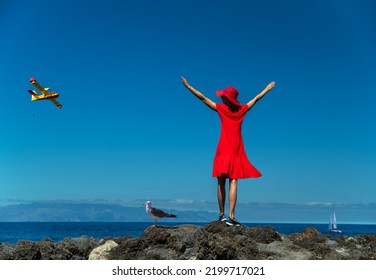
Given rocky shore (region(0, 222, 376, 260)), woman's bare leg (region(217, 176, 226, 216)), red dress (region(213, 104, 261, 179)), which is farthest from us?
woman's bare leg (region(217, 176, 226, 216))

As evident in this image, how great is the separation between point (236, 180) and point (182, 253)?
6.00 ft

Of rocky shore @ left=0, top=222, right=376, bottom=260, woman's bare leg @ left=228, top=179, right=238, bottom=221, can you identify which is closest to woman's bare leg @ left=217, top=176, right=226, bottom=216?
woman's bare leg @ left=228, top=179, right=238, bottom=221

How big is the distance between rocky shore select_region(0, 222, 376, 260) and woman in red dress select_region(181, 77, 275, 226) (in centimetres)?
64

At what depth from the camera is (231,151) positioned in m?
11.8

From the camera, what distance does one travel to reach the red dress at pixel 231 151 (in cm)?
1177

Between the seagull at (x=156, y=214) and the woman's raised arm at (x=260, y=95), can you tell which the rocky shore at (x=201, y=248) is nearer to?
the seagull at (x=156, y=214)

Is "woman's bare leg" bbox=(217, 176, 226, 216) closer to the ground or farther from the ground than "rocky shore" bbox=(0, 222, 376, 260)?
farther from the ground

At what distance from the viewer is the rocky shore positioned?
33.8 ft

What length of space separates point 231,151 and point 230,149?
44 millimetres

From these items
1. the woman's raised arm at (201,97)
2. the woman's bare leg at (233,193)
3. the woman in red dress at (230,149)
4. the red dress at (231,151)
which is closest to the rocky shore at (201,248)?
the woman's bare leg at (233,193)

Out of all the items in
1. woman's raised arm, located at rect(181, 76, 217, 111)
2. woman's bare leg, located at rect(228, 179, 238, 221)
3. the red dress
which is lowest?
woman's bare leg, located at rect(228, 179, 238, 221)

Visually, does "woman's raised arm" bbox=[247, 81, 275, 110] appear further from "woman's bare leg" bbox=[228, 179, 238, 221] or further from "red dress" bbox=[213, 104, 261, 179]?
"woman's bare leg" bbox=[228, 179, 238, 221]

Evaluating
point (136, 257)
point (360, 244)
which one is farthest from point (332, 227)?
point (136, 257)
